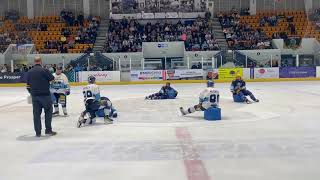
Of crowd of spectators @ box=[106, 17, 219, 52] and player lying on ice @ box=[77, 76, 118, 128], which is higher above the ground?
crowd of spectators @ box=[106, 17, 219, 52]

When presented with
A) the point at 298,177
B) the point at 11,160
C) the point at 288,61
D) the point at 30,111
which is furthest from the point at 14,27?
the point at 298,177

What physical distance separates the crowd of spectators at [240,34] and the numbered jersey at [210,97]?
20150 millimetres

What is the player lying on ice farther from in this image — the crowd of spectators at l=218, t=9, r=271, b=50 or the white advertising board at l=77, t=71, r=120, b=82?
the crowd of spectators at l=218, t=9, r=271, b=50

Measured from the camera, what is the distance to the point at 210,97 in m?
10.1

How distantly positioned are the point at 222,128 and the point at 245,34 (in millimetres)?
24514

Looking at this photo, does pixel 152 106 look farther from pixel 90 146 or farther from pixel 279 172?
pixel 279 172

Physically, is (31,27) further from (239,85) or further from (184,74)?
(239,85)

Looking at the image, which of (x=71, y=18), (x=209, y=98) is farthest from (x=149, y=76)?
(x=209, y=98)

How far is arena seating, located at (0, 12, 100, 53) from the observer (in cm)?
3144

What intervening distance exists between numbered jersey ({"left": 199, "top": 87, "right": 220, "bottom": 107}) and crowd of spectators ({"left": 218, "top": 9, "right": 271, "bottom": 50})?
20150 millimetres

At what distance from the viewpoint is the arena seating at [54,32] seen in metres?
31.4

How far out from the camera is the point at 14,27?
34906mm

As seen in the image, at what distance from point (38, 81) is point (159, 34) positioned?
25008 mm

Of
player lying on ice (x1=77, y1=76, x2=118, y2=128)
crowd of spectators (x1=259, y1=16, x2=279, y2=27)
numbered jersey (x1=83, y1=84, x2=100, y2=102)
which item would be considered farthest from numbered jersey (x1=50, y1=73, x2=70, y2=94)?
crowd of spectators (x1=259, y1=16, x2=279, y2=27)
